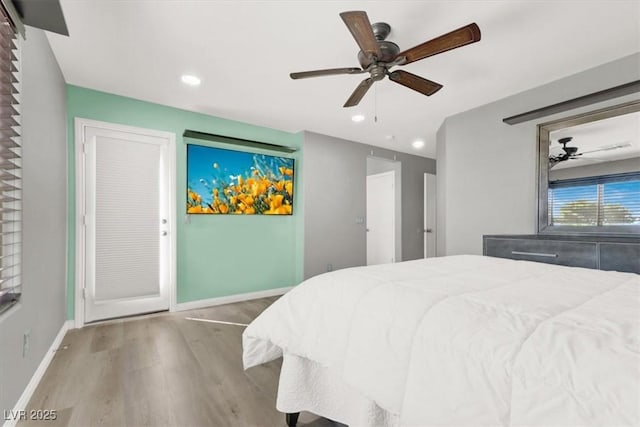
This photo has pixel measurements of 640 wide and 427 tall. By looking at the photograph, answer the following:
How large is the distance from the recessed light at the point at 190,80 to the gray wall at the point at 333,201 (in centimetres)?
172

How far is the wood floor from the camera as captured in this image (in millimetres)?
1533

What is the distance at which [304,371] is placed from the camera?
51.6 inches

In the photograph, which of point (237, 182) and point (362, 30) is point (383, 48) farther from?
point (237, 182)

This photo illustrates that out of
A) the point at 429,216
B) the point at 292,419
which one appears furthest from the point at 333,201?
the point at 292,419

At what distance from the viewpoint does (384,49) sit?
1.94m

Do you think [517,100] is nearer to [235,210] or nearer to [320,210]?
[320,210]

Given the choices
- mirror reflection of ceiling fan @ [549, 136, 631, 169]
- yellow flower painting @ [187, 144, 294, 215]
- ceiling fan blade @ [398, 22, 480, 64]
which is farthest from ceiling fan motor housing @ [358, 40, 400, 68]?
yellow flower painting @ [187, 144, 294, 215]

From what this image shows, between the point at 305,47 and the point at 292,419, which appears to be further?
the point at 305,47

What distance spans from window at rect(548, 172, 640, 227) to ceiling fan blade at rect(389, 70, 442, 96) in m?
1.62

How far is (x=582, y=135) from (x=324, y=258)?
10.4 feet

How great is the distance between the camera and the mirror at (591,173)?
232cm

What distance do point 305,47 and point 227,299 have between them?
9.69 ft

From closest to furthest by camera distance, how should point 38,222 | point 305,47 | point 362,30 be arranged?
point 362,30
point 38,222
point 305,47

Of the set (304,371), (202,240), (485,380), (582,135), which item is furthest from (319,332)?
(582,135)
